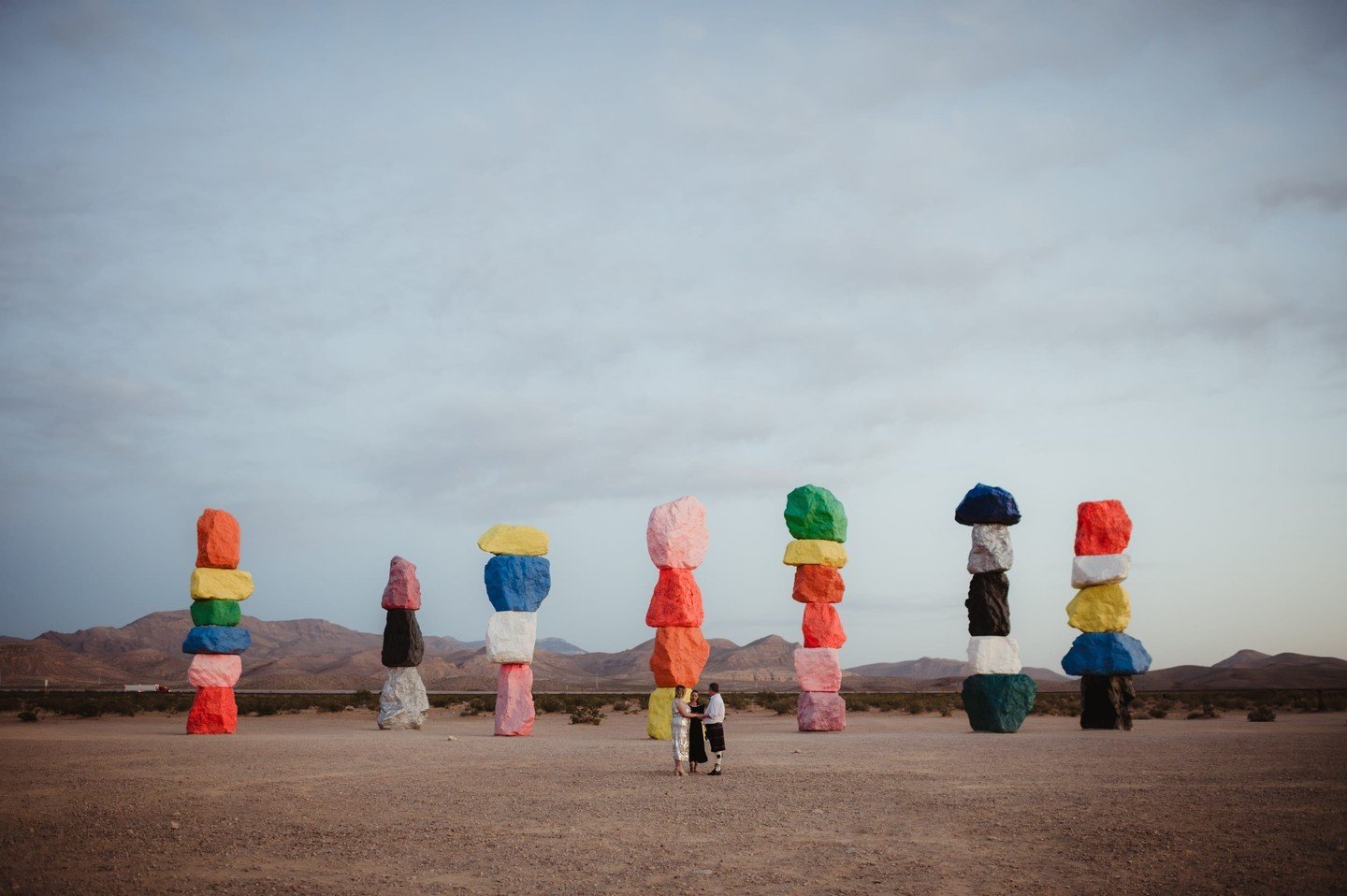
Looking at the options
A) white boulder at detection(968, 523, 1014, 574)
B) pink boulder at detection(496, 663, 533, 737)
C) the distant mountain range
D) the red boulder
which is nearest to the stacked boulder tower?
white boulder at detection(968, 523, 1014, 574)

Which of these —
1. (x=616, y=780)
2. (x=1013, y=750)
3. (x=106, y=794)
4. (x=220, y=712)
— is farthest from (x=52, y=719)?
(x=1013, y=750)

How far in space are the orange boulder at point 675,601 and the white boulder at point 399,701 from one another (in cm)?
663

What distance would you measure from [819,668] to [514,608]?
6.90m

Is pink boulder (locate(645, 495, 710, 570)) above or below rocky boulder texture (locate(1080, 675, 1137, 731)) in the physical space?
above

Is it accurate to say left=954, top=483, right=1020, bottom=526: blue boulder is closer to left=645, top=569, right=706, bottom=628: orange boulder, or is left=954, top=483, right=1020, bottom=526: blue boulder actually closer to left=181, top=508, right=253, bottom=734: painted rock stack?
left=645, top=569, right=706, bottom=628: orange boulder

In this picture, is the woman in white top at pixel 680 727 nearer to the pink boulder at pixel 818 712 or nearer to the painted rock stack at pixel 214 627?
the pink boulder at pixel 818 712

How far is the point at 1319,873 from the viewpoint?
770cm

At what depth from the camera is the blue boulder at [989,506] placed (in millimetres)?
22469

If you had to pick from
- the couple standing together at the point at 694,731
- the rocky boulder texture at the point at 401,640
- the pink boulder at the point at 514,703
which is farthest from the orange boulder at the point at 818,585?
the rocky boulder texture at the point at 401,640

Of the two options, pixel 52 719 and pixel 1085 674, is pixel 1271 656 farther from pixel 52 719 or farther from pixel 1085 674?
pixel 52 719

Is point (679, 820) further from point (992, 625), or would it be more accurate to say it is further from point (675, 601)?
point (992, 625)

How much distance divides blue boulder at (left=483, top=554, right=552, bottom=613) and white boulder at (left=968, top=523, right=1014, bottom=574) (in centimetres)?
958

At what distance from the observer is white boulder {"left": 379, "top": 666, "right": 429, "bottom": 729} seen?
24.6 metres

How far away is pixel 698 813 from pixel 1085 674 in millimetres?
15316
